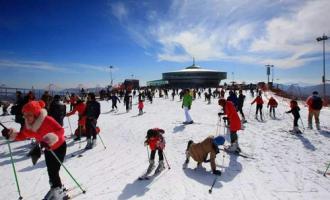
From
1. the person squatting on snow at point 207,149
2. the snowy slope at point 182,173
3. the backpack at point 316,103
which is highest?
the backpack at point 316,103

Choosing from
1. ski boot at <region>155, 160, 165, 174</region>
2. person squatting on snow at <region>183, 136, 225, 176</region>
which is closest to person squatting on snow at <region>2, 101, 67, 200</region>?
ski boot at <region>155, 160, 165, 174</region>

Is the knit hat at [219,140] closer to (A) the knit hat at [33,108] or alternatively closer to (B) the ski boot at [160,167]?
(B) the ski boot at [160,167]

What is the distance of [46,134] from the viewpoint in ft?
15.5

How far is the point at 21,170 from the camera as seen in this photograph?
768cm

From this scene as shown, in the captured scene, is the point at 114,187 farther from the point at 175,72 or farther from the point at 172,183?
the point at 175,72

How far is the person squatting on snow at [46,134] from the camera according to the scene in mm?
4648

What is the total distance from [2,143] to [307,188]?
37.5 ft

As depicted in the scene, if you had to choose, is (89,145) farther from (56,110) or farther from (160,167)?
(160,167)

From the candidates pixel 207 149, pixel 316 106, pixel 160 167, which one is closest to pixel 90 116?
pixel 160 167

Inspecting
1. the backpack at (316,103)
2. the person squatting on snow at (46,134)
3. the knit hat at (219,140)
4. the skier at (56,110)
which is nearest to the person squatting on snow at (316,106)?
the backpack at (316,103)

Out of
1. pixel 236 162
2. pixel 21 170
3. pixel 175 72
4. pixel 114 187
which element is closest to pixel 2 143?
pixel 21 170

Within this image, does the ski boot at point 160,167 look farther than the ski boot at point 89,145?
No

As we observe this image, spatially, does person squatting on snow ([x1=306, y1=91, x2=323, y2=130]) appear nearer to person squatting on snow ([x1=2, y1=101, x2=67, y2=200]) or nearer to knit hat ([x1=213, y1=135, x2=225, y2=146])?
knit hat ([x1=213, y1=135, x2=225, y2=146])

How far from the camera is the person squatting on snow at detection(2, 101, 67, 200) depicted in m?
4.65
